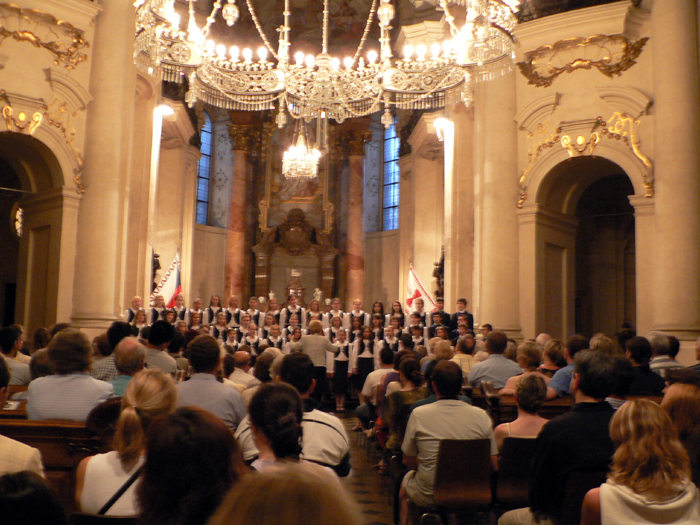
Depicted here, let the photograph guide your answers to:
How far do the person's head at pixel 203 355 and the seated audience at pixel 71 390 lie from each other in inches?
20.6

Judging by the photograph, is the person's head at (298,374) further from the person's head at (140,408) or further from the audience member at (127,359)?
the audience member at (127,359)

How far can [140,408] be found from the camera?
2900mm

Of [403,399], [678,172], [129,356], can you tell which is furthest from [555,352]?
[678,172]

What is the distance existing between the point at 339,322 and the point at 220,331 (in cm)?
228

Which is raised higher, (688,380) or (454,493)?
(688,380)

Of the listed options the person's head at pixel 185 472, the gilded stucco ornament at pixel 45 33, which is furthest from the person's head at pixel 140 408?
the gilded stucco ornament at pixel 45 33

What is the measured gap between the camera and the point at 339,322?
44.1 feet

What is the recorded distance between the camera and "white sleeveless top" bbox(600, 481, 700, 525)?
250 cm

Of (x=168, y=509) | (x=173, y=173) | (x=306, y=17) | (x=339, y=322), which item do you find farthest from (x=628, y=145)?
(x=306, y=17)

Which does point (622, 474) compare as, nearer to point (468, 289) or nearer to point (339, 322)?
point (339, 322)

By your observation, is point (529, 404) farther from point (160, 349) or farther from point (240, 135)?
point (240, 135)

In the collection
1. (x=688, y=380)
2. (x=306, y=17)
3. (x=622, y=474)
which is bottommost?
(x=622, y=474)

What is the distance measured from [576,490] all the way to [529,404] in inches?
35.0

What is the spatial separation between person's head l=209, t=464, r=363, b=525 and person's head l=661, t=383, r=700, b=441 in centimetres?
282
